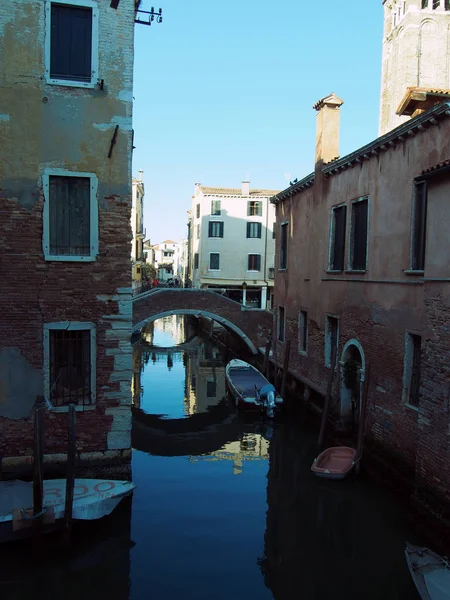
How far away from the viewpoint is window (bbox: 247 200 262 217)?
33750 millimetres

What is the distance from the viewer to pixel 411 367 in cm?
958

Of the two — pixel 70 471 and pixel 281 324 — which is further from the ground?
pixel 281 324

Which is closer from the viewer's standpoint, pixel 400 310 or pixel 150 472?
pixel 400 310

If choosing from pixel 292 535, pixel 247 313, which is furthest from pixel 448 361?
pixel 247 313

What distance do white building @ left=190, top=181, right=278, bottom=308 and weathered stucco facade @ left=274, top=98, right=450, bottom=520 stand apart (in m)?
17.5

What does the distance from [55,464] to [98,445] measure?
0.65 m

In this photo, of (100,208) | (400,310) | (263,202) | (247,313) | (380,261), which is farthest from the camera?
(263,202)

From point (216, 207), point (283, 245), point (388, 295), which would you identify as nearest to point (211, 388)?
point (283, 245)

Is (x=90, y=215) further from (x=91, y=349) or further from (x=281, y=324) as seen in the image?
(x=281, y=324)

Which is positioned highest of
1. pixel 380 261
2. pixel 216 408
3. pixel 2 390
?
pixel 380 261

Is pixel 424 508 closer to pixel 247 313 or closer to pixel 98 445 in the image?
pixel 98 445

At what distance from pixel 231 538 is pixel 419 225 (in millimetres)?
5935

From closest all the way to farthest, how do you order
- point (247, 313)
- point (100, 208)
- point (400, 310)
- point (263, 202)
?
point (100, 208)
point (400, 310)
point (247, 313)
point (263, 202)

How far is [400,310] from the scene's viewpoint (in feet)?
32.7
